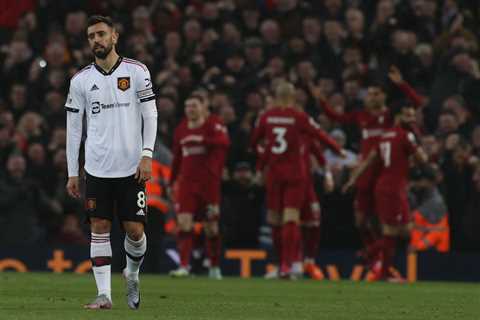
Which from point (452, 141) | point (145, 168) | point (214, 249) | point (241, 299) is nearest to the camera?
point (145, 168)

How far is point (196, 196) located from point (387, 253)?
256 centimetres

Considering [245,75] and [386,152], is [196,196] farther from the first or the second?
[245,75]

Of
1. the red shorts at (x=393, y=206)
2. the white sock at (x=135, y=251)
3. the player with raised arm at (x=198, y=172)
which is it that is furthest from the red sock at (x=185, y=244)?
the white sock at (x=135, y=251)

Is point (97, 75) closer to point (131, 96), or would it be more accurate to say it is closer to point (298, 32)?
point (131, 96)

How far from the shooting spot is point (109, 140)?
9.92 metres

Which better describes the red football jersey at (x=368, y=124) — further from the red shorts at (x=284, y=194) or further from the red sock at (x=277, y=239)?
the red sock at (x=277, y=239)

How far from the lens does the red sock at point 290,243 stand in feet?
53.9

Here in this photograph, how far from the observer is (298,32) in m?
21.2

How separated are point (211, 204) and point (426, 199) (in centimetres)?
303

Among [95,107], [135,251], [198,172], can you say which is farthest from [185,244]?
[95,107]

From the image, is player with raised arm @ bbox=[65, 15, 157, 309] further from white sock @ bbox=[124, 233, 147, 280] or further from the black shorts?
white sock @ bbox=[124, 233, 147, 280]

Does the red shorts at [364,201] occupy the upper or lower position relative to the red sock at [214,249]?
upper

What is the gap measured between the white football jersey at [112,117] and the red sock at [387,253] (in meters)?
7.10

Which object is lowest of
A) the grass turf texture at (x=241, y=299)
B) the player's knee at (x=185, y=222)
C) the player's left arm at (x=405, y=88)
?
the grass turf texture at (x=241, y=299)
